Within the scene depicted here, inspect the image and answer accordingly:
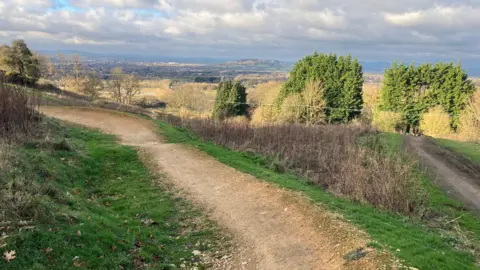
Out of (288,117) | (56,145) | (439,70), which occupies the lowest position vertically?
(288,117)

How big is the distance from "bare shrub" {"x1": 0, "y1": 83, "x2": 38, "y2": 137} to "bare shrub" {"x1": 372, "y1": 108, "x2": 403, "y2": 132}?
4311 cm

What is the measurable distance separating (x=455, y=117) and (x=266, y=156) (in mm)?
38926

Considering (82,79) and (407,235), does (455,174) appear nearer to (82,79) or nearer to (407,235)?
(407,235)

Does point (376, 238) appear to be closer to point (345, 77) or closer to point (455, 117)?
point (455, 117)

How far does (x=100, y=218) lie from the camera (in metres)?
6.75

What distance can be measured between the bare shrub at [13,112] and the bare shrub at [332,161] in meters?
9.23

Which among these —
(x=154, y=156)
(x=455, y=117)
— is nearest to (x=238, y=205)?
(x=154, y=156)

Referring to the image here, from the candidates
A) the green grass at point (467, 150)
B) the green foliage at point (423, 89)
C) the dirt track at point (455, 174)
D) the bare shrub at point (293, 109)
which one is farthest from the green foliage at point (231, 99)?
the dirt track at point (455, 174)

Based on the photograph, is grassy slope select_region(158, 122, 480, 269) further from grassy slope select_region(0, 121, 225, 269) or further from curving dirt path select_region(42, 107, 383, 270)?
grassy slope select_region(0, 121, 225, 269)

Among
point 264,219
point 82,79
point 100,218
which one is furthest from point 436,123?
point 82,79

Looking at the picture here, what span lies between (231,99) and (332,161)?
40439 millimetres

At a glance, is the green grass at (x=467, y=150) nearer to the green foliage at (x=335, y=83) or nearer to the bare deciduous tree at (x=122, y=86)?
the green foliage at (x=335, y=83)

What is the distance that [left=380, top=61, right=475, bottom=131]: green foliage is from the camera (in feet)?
155

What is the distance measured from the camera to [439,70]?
4922cm
